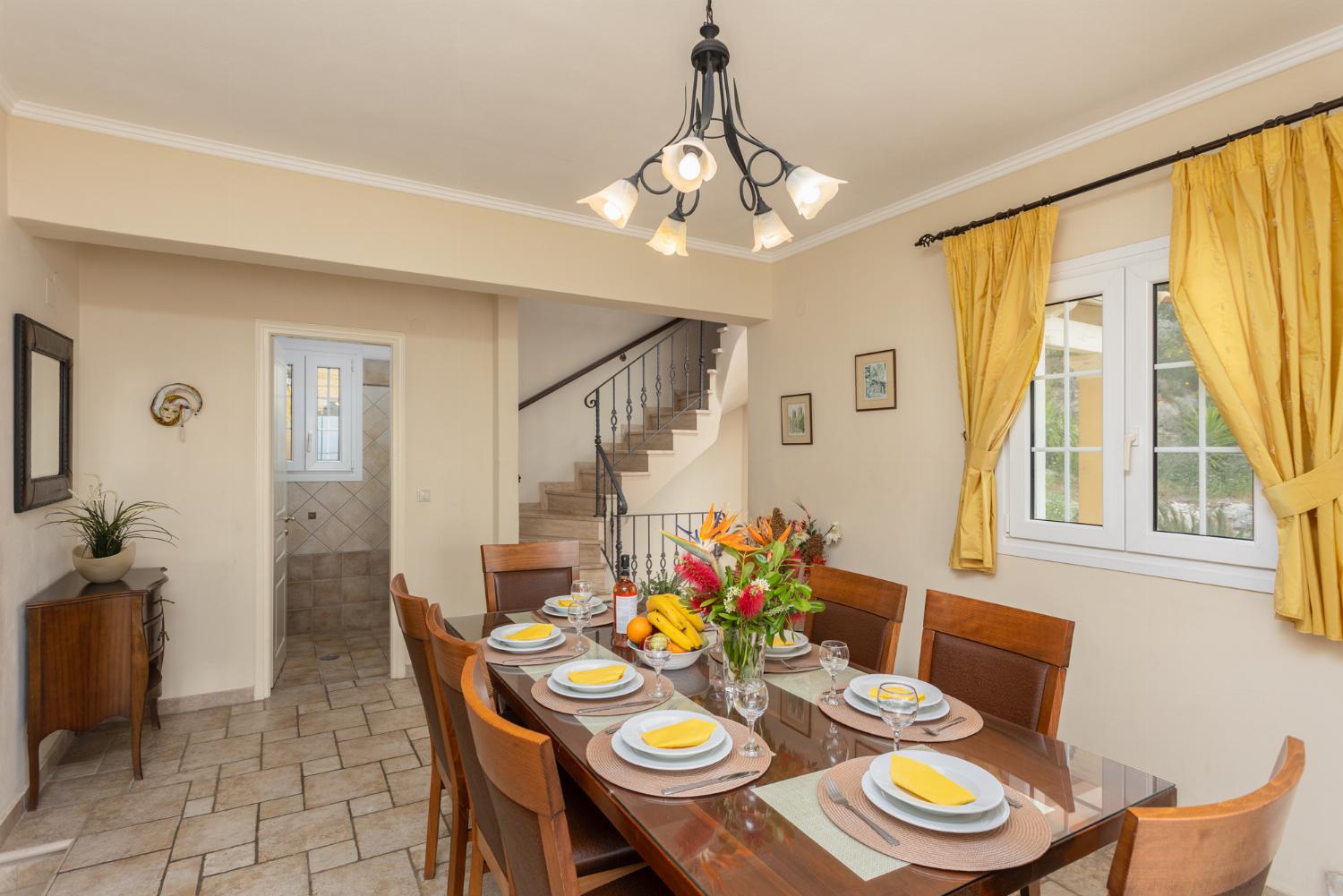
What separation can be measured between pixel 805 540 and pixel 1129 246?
194cm

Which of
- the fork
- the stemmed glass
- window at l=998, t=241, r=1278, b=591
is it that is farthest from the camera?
window at l=998, t=241, r=1278, b=591

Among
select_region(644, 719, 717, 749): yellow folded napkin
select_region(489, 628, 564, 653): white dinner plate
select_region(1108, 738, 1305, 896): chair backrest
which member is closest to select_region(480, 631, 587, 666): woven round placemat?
select_region(489, 628, 564, 653): white dinner plate

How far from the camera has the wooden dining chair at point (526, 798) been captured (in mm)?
984

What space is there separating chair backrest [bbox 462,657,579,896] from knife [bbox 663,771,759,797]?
0.25 meters

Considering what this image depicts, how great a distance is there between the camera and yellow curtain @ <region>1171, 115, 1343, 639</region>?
1.97 m

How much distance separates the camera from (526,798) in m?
1.02

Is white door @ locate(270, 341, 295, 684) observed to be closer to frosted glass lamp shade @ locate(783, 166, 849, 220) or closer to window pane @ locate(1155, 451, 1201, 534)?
frosted glass lamp shade @ locate(783, 166, 849, 220)

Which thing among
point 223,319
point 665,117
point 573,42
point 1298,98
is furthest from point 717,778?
point 223,319

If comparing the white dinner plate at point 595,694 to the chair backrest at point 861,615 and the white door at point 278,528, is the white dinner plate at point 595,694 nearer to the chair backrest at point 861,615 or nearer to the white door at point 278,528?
the chair backrest at point 861,615

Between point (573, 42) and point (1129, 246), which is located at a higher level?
point (573, 42)

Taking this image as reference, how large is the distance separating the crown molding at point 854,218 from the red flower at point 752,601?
2.29m

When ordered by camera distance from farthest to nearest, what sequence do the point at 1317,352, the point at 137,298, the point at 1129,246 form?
the point at 137,298
the point at 1129,246
the point at 1317,352

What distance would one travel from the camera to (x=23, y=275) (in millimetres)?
2627

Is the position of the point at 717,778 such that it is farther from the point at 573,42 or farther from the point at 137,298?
the point at 137,298
